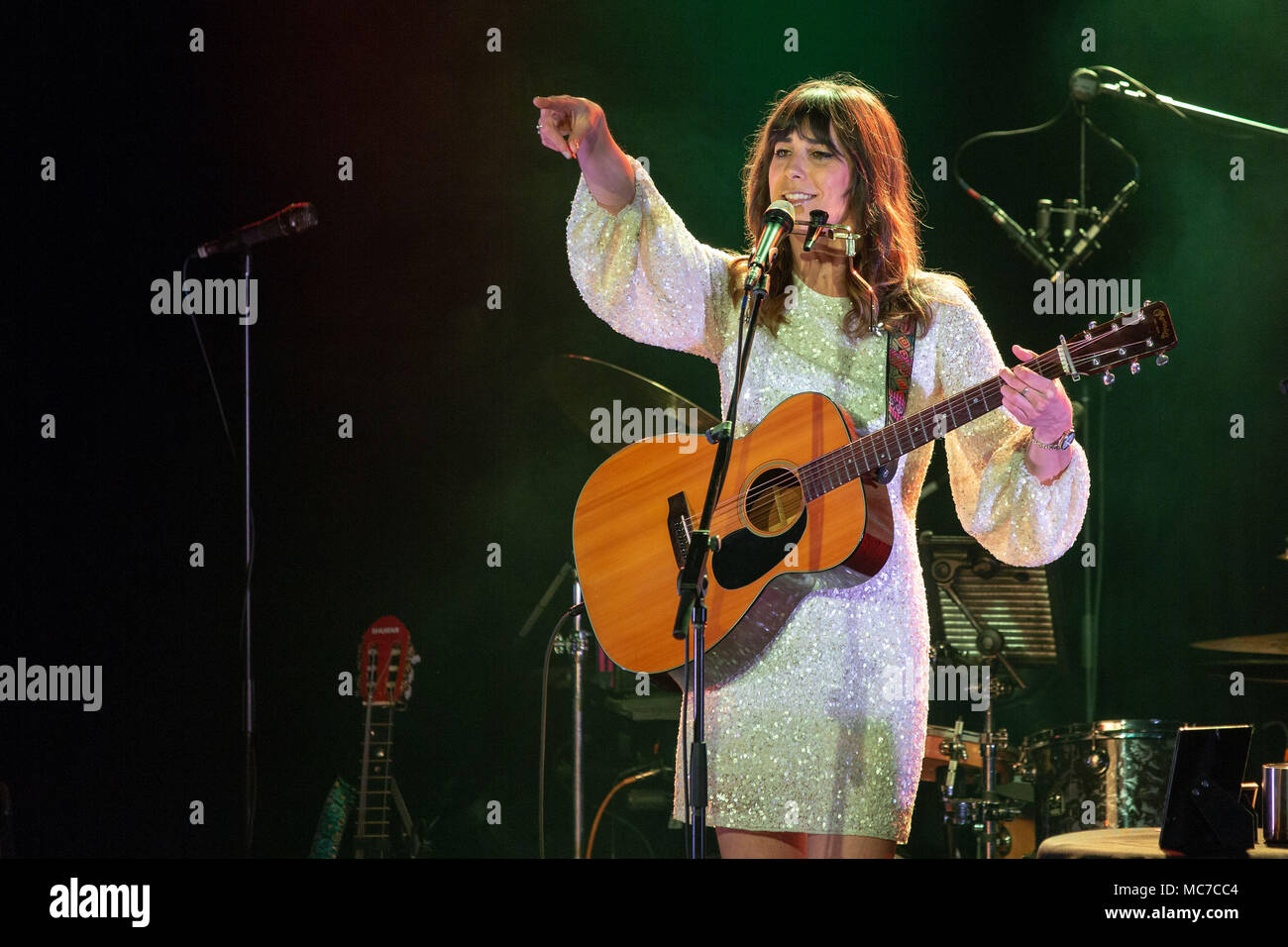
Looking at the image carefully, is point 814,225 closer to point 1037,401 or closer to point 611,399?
point 1037,401

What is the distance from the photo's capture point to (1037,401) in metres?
2.38

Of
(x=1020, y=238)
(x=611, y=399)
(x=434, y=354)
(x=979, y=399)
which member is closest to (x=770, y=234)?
(x=979, y=399)

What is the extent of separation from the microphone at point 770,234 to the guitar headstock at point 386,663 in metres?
2.69

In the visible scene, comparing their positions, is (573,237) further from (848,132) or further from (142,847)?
(142,847)

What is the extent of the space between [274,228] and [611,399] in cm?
125

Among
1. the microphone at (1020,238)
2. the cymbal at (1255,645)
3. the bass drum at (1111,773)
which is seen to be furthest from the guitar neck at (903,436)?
the microphone at (1020,238)

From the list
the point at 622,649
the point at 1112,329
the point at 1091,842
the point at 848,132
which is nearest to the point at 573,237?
the point at 848,132

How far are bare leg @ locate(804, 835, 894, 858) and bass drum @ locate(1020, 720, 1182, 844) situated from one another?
7.00 ft

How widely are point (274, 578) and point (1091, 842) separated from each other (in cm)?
320

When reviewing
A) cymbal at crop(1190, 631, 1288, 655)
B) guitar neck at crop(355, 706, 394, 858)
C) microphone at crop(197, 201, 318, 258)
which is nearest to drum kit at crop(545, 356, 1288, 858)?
cymbal at crop(1190, 631, 1288, 655)

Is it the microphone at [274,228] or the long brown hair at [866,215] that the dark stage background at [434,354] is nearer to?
the microphone at [274,228]

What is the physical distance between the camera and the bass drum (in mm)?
4176

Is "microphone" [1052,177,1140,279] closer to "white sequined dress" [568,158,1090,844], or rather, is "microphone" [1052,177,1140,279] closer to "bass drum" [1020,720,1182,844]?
"bass drum" [1020,720,1182,844]

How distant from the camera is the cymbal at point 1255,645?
3.93m
